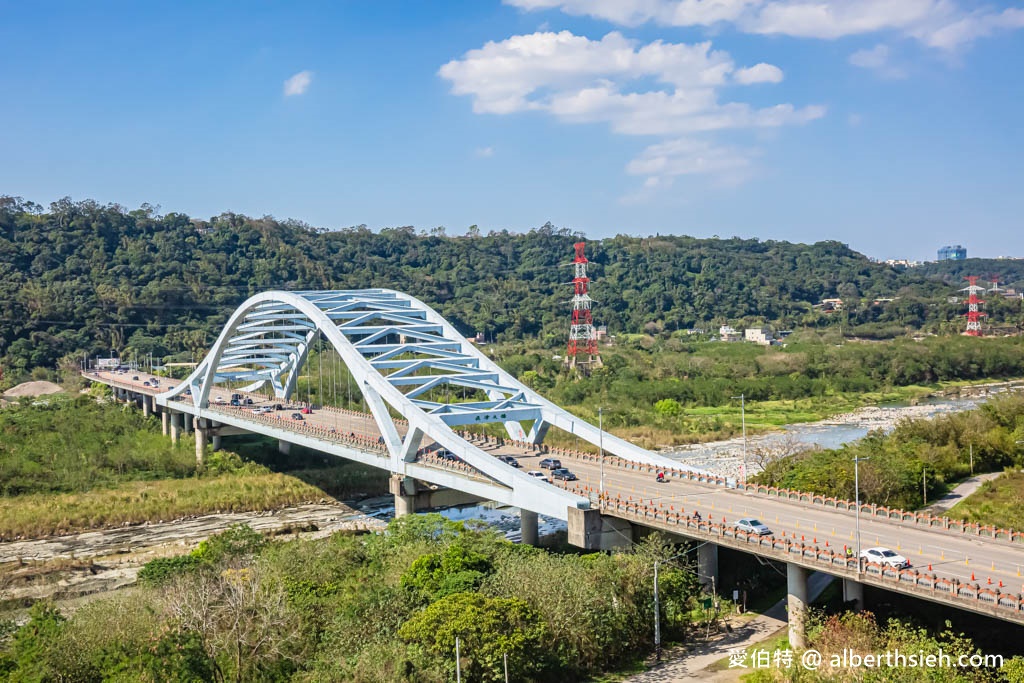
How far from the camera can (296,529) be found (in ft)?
155

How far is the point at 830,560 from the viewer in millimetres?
24531

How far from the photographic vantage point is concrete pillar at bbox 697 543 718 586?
31.2m

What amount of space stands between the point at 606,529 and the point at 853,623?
391 inches

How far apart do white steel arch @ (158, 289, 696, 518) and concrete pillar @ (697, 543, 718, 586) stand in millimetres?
4205

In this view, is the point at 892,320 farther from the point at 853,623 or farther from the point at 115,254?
the point at 853,623

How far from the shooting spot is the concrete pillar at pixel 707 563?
31156mm

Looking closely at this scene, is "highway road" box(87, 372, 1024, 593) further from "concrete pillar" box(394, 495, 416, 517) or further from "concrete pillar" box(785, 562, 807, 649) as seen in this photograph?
"concrete pillar" box(394, 495, 416, 517)

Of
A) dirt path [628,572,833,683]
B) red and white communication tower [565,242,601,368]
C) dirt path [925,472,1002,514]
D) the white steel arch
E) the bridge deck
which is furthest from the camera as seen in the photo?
red and white communication tower [565,242,601,368]

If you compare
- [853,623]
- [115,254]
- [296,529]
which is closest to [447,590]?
[853,623]

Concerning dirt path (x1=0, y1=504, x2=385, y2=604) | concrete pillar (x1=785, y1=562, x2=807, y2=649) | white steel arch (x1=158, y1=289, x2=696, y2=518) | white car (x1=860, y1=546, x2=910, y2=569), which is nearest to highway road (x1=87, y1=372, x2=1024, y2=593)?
white car (x1=860, y1=546, x2=910, y2=569)

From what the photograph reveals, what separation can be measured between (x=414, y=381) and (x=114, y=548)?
16.3 meters

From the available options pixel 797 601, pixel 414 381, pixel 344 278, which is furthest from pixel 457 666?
pixel 344 278

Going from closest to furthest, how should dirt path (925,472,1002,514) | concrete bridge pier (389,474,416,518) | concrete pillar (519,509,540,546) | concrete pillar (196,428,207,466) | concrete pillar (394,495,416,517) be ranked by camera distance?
concrete pillar (519,509,540,546) < dirt path (925,472,1002,514) < concrete bridge pier (389,474,416,518) < concrete pillar (394,495,416,517) < concrete pillar (196,428,207,466)

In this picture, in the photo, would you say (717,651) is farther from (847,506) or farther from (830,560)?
(847,506)
